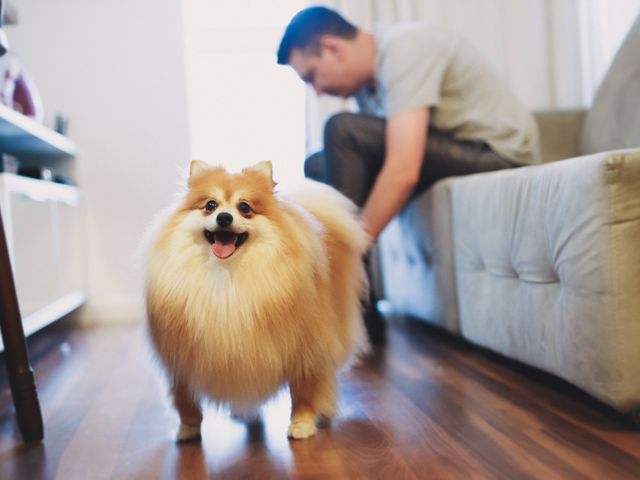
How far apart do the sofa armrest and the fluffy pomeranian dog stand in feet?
5.54

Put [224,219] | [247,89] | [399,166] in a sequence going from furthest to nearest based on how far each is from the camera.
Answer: [247,89] < [399,166] < [224,219]

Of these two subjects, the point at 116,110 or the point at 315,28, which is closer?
the point at 315,28

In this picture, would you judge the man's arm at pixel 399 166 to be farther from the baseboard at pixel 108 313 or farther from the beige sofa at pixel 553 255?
the baseboard at pixel 108 313

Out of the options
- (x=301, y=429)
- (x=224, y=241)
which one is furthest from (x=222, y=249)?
(x=301, y=429)

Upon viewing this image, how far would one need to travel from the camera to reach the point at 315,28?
2258 mm

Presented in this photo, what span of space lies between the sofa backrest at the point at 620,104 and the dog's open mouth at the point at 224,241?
51.6 inches

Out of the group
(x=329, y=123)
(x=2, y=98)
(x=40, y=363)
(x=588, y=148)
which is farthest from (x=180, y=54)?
(x=588, y=148)

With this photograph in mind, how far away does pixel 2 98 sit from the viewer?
245cm

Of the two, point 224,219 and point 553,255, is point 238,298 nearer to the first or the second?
point 224,219

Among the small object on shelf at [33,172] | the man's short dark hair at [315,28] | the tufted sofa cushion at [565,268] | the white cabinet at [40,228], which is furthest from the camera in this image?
the small object on shelf at [33,172]

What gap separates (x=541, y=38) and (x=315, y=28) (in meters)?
1.57

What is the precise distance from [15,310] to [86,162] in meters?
2.05

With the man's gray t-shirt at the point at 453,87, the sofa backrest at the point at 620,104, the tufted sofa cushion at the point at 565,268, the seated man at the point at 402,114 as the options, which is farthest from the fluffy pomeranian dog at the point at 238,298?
the sofa backrest at the point at 620,104

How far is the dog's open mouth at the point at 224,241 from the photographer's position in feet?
4.13
